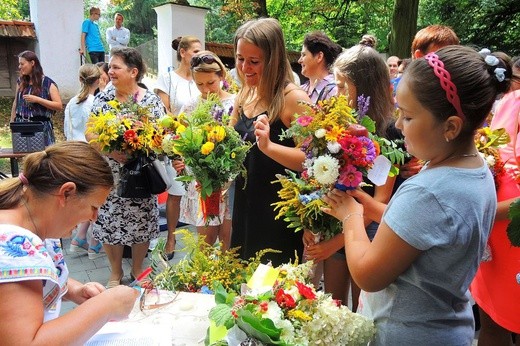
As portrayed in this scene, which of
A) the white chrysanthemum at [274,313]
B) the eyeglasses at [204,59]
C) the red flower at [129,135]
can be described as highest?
the eyeglasses at [204,59]

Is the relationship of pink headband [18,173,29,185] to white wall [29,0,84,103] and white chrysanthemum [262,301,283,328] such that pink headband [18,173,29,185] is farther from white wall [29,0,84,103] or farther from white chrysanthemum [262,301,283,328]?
white wall [29,0,84,103]

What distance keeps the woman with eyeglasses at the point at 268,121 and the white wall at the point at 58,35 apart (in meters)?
8.65

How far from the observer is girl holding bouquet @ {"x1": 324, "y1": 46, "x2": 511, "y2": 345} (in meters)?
1.16

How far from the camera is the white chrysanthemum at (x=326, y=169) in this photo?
1588mm

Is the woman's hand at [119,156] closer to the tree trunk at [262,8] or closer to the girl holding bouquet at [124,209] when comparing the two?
the girl holding bouquet at [124,209]

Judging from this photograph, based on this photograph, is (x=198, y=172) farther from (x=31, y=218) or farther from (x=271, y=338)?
(x=271, y=338)

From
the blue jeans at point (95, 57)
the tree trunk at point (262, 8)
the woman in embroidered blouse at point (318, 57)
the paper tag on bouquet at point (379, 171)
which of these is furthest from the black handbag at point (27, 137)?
the tree trunk at point (262, 8)

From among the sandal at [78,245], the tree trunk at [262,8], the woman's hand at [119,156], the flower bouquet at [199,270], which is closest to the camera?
the flower bouquet at [199,270]

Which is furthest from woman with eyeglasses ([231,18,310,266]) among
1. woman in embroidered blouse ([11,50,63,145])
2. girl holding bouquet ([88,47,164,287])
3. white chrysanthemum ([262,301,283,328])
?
woman in embroidered blouse ([11,50,63,145])

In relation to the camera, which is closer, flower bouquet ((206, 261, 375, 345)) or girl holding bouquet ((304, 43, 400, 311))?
flower bouquet ((206, 261, 375, 345))

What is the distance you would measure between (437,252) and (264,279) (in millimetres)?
552

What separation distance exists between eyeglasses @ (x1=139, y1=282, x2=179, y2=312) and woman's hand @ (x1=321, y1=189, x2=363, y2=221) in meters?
0.68

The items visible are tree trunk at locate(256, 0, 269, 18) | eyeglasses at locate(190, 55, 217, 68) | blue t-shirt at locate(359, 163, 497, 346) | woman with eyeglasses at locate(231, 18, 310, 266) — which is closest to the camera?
blue t-shirt at locate(359, 163, 497, 346)

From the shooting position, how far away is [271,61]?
2.36 m
